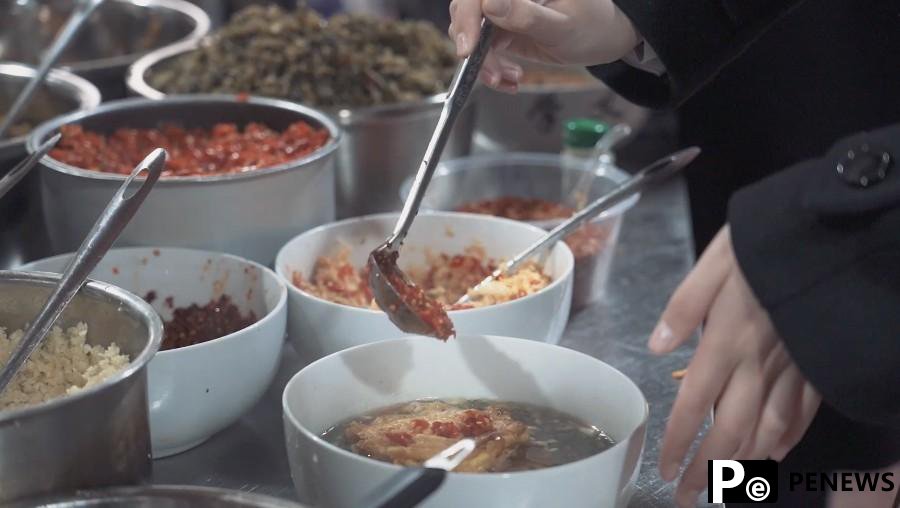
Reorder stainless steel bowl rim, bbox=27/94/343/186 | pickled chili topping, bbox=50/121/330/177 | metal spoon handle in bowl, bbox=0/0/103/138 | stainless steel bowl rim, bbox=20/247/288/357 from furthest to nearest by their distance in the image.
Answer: metal spoon handle in bowl, bbox=0/0/103/138 → pickled chili topping, bbox=50/121/330/177 → stainless steel bowl rim, bbox=27/94/343/186 → stainless steel bowl rim, bbox=20/247/288/357

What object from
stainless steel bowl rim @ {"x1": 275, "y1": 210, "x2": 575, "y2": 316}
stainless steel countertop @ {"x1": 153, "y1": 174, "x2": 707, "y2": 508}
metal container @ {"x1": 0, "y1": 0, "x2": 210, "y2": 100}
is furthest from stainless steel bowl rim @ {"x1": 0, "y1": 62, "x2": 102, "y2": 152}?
stainless steel countertop @ {"x1": 153, "y1": 174, "x2": 707, "y2": 508}

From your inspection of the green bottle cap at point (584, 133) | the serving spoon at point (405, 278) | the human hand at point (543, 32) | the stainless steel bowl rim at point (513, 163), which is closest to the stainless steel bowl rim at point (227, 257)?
the serving spoon at point (405, 278)

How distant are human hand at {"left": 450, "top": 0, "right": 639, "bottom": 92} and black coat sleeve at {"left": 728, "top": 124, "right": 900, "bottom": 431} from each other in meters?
0.50

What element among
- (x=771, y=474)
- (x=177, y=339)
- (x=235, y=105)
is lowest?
(x=771, y=474)

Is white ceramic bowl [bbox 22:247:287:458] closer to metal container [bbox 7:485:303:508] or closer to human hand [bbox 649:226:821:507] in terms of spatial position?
metal container [bbox 7:485:303:508]

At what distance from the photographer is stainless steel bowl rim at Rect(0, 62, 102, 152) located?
5.89ft

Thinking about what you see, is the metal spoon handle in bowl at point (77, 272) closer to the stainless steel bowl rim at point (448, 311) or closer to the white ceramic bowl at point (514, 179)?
the stainless steel bowl rim at point (448, 311)

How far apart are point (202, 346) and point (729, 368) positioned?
528 mm

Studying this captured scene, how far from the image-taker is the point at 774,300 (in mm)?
863

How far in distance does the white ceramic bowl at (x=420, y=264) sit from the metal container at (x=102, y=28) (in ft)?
3.18

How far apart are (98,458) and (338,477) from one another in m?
0.20

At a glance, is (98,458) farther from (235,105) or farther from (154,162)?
(235,105)

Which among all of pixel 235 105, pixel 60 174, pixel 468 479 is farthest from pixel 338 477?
pixel 235 105
